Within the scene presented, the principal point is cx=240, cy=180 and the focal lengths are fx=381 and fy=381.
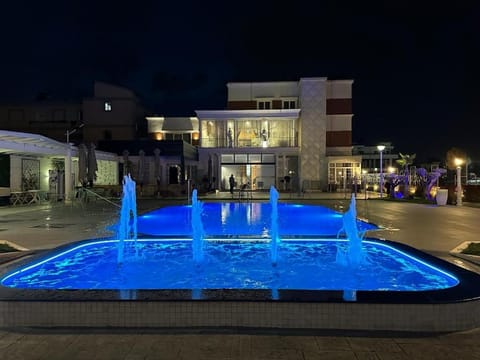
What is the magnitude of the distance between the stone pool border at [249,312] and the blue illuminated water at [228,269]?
1.36 metres

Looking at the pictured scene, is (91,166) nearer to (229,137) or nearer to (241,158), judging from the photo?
(229,137)

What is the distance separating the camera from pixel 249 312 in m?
3.79

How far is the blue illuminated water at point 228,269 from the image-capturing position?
5797 mm

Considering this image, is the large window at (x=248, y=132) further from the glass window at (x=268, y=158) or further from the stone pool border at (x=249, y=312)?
the stone pool border at (x=249, y=312)

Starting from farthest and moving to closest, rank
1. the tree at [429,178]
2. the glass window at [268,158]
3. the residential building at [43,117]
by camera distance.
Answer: the residential building at [43,117] < the glass window at [268,158] < the tree at [429,178]

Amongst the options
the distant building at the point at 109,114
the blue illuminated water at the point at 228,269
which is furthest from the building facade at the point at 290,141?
the blue illuminated water at the point at 228,269

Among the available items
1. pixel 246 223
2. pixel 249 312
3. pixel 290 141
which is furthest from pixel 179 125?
pixel 249 312

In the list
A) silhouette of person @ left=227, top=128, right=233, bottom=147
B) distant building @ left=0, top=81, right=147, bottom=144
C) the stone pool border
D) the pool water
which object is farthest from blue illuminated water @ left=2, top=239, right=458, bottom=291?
distant building @ left=0, top=81, right=147, bottom=144

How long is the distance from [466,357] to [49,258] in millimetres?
6291

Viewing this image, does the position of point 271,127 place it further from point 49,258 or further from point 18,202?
point 49,258

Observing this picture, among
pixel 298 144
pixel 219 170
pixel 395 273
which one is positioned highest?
pixel 298 144

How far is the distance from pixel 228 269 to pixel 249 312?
292cm

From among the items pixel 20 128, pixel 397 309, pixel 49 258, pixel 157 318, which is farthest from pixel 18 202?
pixel 20 128

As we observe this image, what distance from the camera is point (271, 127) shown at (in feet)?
105
